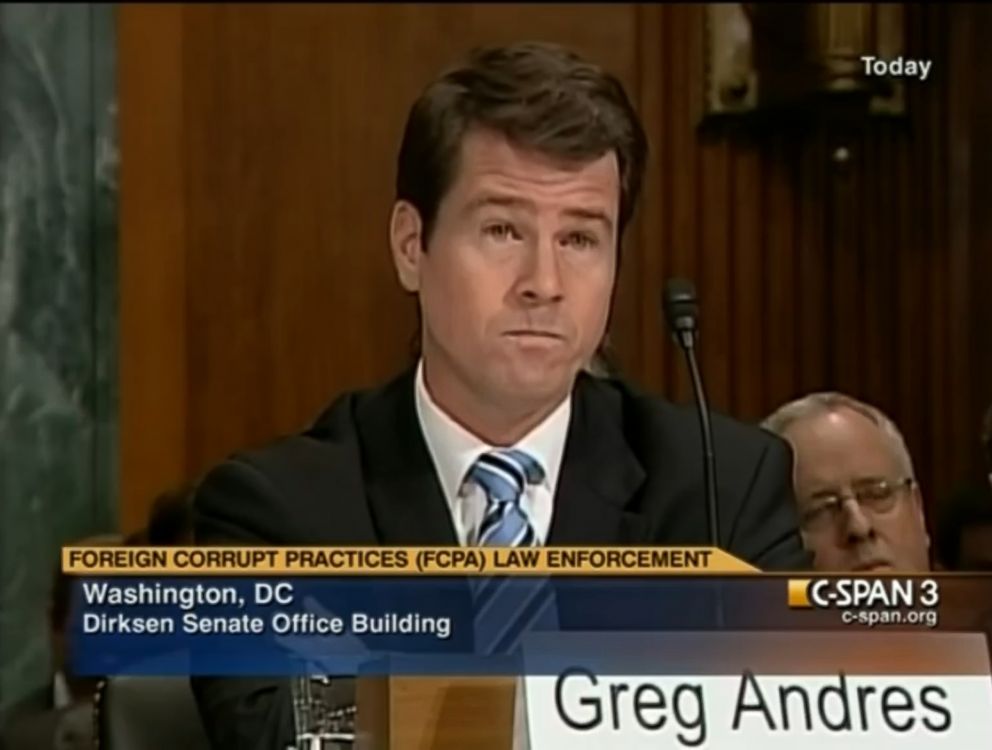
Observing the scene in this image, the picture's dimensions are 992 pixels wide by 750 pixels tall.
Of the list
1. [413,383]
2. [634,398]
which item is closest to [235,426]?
[413,383]

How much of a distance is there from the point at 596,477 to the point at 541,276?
15cm

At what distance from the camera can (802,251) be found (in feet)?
5.11

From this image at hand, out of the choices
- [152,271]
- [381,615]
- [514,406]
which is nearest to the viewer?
[381,615]

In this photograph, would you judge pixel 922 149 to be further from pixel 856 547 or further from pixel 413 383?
pixel 413 383

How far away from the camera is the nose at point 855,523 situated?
56.1 inches

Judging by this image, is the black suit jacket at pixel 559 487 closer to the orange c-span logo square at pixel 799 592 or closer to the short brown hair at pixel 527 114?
the orange c-span logo square at pixel 799 592

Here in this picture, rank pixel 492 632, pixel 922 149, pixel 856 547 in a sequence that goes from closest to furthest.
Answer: pixel 492 632 → pixel 856 547 → pixel 922 149

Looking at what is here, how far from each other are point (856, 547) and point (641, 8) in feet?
1.83

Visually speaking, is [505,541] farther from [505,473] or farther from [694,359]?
[694,359]

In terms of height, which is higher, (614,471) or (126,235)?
(126,235)

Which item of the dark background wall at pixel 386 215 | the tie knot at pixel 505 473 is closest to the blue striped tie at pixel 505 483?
the tie knot at pixel 505 473

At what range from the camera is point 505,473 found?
1.42 m

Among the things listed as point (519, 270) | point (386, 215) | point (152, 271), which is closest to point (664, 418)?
point (519, 270)

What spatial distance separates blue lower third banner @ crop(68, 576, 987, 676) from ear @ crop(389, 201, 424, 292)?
0.78 ft
